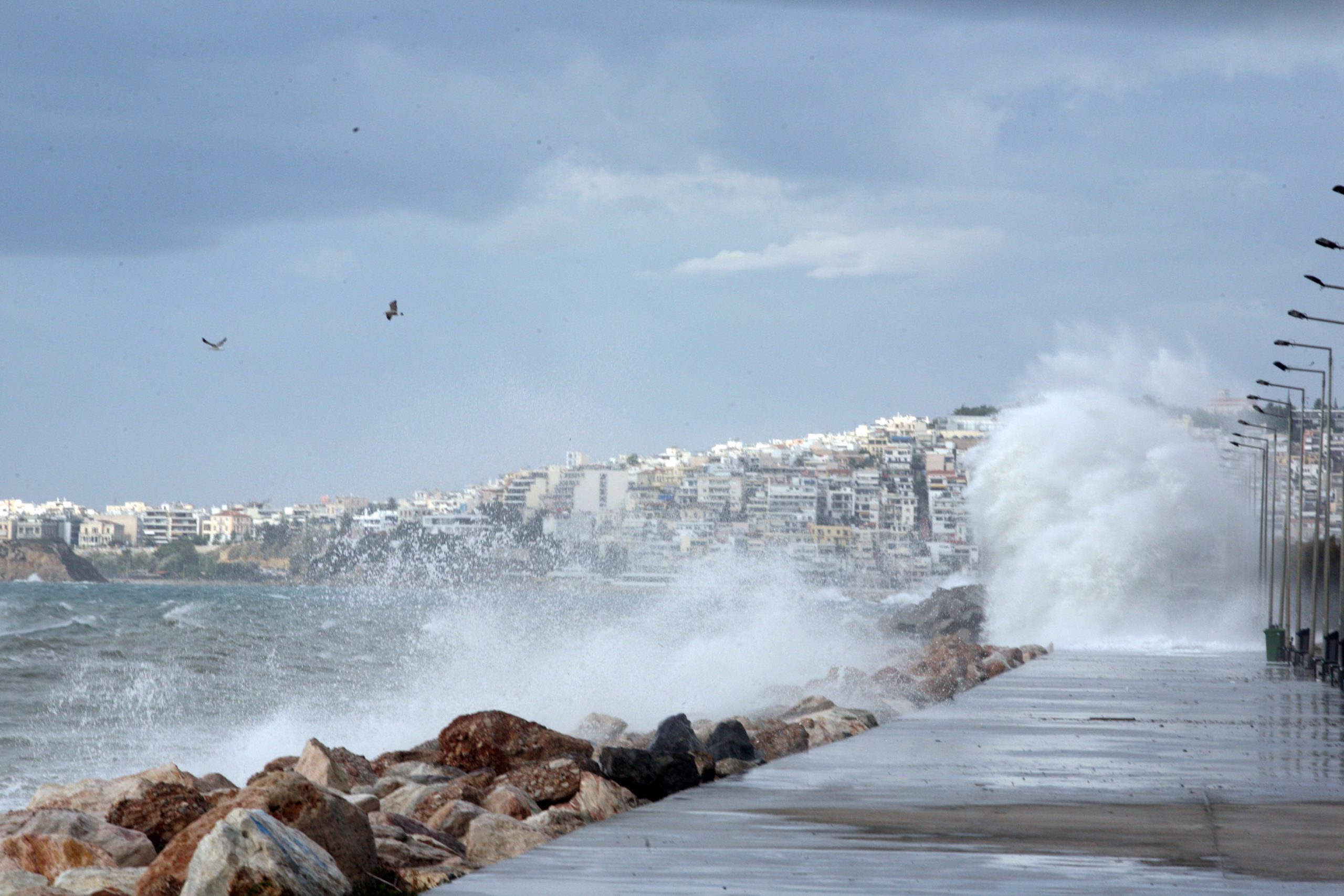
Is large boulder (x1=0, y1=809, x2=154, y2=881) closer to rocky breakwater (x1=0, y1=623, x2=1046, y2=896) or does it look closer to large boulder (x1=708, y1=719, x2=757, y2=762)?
rocky breakwater (x1=0, y1=623, x2=1046, y2=896)

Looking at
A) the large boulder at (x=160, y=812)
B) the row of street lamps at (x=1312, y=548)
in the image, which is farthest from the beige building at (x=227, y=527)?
the large boulder at (x=160, y=812)

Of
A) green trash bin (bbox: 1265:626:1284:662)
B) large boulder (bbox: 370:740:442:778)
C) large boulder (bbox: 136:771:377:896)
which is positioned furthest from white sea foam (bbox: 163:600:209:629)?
large boulder (bbox: 136:771:377:896)

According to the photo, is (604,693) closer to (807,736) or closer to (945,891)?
(807,736)

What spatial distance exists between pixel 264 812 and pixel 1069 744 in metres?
8.73

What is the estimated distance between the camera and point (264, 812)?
22.5 ft

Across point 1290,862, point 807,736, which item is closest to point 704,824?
point 1290,862

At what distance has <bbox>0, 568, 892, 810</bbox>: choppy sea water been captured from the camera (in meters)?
23.1

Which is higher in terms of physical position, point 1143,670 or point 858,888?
point 858,888

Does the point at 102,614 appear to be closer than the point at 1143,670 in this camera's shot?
No

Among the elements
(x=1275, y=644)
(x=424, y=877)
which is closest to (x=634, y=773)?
(x=424, y=877)

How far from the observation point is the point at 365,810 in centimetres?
970

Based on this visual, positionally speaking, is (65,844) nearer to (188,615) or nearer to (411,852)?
(411,852)

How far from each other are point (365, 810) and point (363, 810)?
535 millimetres

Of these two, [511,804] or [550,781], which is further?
[550,781]
